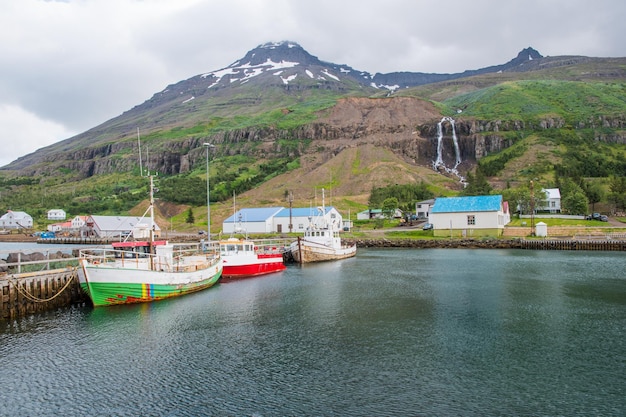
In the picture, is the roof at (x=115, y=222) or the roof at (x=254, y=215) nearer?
the roof at (x=254, y=215)

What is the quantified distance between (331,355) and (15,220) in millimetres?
162536

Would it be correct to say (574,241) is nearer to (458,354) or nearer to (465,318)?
(465,318)

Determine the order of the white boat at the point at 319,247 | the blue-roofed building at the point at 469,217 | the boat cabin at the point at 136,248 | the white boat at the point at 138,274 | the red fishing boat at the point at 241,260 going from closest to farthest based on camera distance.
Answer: the white boat at the point at 138,274
the boat cabin at the point at 136,248
the red fishing boat at the point at 241,260
the white boat at the point at 319,247
the blue-roofed building at the point at 469,217

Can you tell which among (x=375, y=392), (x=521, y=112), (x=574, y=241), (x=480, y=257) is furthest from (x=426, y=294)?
(x=521, y=112)

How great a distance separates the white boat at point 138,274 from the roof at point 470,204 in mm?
57423

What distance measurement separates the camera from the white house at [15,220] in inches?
5876

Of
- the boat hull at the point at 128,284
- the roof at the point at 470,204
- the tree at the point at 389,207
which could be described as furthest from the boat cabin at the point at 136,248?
the tree at the point at 389,207

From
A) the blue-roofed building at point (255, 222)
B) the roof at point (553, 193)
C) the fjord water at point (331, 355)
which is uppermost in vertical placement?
the roof at point (553, 193)

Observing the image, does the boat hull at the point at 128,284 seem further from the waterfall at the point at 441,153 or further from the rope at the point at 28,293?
the waterfall at the point at 441,153

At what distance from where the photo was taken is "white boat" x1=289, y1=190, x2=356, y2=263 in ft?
202

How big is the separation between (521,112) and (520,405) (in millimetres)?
198772

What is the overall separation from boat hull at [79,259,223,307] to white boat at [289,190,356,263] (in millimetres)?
24668

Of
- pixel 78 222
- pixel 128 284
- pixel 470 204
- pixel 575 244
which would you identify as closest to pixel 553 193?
pixel 470 204

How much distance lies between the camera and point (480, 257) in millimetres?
64188
